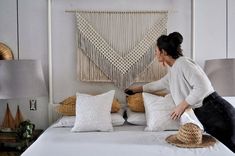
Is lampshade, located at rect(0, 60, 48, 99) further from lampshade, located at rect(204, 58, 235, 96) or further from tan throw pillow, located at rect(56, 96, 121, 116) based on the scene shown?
lampshade, located at rect(204, 58, 235, 96)

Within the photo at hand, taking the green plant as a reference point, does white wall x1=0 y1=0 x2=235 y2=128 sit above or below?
above

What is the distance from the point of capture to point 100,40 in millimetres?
3291

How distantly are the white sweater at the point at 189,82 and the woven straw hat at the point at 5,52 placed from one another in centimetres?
183

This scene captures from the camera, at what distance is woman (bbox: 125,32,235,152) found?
236 centimetres

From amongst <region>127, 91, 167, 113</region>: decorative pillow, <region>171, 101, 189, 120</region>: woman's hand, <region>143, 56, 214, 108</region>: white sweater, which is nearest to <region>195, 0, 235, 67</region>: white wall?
<region>127, 91, 167, 113</region>: decorative pillow

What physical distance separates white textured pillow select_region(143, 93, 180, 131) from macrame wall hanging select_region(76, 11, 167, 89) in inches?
19.9

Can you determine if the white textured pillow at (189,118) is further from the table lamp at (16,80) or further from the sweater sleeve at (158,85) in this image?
the table lamp at (16,80)

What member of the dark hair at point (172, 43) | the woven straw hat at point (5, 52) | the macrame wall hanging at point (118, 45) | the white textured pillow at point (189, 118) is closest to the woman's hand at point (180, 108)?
the white textured pillow at point (189, 118)

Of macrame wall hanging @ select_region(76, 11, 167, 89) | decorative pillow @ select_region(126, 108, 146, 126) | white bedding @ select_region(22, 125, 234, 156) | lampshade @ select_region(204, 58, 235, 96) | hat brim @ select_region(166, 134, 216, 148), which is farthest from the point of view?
macrame wall hanging @ select_region(76, 11, 167, 89)

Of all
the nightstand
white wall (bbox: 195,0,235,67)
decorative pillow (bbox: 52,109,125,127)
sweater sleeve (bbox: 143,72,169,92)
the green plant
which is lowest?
the nightstand

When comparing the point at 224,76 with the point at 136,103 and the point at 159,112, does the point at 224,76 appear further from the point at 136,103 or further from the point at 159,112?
the point at 136,103

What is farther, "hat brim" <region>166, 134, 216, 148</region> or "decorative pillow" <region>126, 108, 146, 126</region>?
"decorative pillow" <region>126, 108, 146, 126</region>

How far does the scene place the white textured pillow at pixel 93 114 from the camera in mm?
2695

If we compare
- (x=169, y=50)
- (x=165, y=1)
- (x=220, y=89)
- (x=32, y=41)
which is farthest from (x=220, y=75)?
(x=32, y=41)
